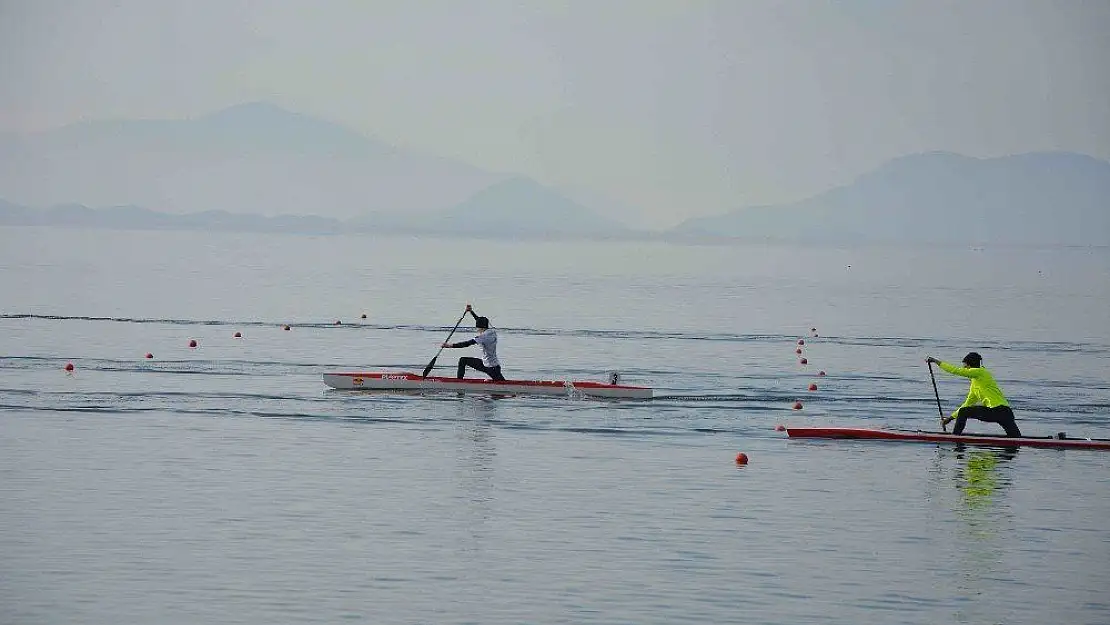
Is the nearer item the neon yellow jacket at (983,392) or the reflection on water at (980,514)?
the reflection on water at (980,514)

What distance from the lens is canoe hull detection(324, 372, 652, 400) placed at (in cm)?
3778

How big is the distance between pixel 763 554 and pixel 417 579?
4.55 m

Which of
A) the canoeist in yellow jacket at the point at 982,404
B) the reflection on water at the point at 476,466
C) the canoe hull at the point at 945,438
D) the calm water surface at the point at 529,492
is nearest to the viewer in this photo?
the calm water surface at the point at 529,492

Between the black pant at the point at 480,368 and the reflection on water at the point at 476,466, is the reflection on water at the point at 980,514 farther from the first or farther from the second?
the black pant at the point at 480,368

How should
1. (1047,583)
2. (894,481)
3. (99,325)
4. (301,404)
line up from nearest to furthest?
(1047,583), (894,481), (301,404), (99,325)

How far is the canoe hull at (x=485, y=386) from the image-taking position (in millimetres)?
37781

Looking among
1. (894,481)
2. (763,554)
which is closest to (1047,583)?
(763,554)

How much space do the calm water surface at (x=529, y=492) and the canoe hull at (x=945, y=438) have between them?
0.32 m

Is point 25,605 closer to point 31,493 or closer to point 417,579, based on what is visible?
point 417,579

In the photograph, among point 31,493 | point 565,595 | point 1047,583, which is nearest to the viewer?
point 565,595

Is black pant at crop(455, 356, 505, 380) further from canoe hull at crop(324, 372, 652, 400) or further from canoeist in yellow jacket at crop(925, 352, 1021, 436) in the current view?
canoeist in yellow jacket at crop(925, 352, 1021, 436)

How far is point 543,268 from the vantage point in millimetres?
151750

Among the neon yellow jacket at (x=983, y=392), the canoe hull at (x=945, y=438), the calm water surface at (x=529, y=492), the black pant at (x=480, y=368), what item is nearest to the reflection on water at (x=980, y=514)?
the calm water surface at (x=529, y=492)

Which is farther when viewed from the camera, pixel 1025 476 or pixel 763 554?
pixel 1025 476
